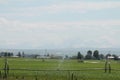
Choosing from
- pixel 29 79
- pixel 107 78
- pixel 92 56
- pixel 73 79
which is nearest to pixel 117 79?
pixel 107 78

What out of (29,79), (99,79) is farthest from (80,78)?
(29,79)

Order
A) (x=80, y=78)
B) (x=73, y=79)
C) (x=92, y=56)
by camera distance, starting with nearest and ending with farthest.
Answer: (x=73, y=79), (x=80, y=78), (x=92, y=56)

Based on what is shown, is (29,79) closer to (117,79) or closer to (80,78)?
(80,78)

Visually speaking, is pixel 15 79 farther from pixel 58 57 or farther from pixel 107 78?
pixel 58 57

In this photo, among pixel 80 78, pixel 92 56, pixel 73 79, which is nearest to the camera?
pixel 73 79

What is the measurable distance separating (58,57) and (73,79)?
56.1m

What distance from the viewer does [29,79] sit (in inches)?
998

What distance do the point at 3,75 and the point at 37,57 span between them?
185 ft

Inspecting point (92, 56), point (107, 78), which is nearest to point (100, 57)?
point (92, 56)

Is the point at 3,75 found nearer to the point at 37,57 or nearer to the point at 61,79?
the point at 61,79

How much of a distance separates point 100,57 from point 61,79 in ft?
185

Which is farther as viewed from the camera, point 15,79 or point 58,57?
point 58,57

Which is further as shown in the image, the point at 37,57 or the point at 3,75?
the point at 37,57

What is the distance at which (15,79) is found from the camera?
81.6 ft
